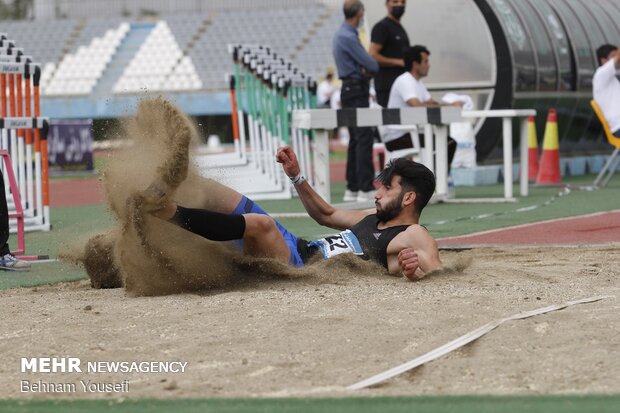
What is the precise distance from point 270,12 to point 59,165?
21.6m

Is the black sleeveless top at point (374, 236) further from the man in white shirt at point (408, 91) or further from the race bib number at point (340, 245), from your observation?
the man in white shirt at point (408, 91)

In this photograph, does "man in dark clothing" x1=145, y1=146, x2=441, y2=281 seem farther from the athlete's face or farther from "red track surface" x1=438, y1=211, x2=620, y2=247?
"red track surface" x1=438, y1=211, x2=620, y2=247

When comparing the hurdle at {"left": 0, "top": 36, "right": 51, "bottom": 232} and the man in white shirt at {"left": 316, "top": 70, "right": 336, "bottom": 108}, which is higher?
the hurdle at {"left": 0, "top": 36, "right": 51, "bottom": 232}

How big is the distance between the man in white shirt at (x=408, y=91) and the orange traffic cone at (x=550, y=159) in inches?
179

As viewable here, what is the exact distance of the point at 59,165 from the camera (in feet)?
87.0

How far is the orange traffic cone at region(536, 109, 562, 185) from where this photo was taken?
59.1 ft

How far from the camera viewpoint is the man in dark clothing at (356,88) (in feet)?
45.9

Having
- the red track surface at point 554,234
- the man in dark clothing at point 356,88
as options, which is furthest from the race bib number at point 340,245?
the man in dark clothing at point 356,88

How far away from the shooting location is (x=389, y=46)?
47.9 feet

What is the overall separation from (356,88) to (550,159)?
15.7ft

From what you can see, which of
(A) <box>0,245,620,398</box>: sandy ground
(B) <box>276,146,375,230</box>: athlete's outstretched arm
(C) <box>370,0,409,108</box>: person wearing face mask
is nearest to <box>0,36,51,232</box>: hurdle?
(B) <box>276,146,375,230</box>: athlete's outstretched arm

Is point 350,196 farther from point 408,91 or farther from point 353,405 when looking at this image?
point 353,405

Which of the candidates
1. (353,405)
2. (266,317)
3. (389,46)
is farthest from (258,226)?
(389,46)

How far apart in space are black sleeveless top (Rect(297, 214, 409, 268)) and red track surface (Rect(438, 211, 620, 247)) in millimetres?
2060
